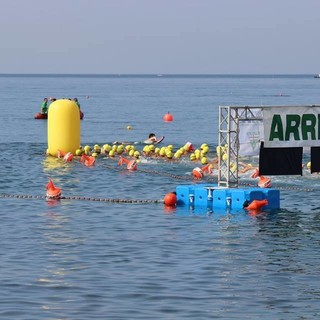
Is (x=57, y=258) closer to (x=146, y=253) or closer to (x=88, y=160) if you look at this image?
(x=146, y=253)

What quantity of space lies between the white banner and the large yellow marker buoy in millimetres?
18839

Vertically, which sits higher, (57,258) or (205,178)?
(205,178)

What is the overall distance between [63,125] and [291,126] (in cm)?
1933

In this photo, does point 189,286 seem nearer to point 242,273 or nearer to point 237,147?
point 242,273

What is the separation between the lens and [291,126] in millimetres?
35094

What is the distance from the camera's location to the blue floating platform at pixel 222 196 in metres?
34.5

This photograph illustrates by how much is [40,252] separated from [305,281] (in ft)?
24.4

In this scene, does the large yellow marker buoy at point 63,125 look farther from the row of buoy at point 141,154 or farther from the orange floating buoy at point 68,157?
the orange floating buoy at point 68,157

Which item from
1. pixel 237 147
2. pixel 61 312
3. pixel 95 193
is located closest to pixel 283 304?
pixel 61 312

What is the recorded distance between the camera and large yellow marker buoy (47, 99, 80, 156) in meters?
51.8

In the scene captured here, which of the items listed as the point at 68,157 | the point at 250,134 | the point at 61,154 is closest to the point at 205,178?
the point at 68,157

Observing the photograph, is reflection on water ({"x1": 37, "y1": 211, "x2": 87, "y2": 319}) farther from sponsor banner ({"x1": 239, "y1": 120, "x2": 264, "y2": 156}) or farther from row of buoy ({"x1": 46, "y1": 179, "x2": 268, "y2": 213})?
sponsor banner ({"x1": 239, "y1": 120, "x2": 264, "y2": 156})

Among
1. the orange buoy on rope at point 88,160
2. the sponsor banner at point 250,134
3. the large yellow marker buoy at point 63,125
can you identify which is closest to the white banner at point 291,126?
the sponsor banner at point 250,134

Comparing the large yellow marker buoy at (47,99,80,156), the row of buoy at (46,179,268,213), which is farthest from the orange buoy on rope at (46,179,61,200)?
the large yellow marker buoy at (47,99,80,156)
